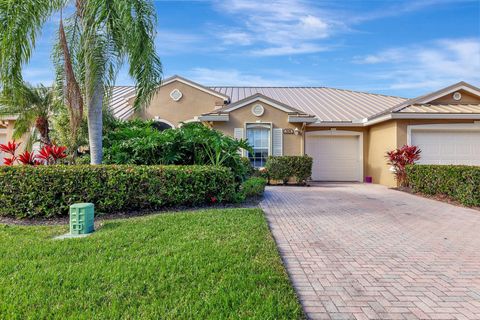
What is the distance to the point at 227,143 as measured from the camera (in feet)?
28.1

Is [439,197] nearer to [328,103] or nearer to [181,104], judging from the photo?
[328,103]

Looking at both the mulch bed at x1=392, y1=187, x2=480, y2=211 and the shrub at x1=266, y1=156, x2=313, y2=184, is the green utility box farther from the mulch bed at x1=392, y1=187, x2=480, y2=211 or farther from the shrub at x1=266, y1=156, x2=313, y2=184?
the mulch bed at x1=392, y1=187, x2=480, y2=211

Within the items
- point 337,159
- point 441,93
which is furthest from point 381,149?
point 441,93

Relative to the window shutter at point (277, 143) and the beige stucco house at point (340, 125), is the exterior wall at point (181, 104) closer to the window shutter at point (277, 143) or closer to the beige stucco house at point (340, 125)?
the beige stucco house at point (340, 125)

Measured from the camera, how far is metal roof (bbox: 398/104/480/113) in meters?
12.4

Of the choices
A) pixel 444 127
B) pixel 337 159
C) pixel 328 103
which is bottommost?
pixel 337 159

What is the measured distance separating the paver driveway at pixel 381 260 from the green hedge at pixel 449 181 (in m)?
0.76

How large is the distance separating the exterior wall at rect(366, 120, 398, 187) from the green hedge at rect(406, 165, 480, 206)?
2034 mm

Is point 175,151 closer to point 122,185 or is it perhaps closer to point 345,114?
point 122,185

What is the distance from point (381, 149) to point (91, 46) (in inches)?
524

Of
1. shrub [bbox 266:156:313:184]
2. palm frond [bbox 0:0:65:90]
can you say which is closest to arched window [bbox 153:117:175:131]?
shrub [bbox 266:156:313:184]

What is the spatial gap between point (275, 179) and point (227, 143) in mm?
5408

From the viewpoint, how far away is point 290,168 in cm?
1314

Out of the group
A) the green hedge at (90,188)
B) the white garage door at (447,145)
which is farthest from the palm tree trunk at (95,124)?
the white garage door at (447,145)
